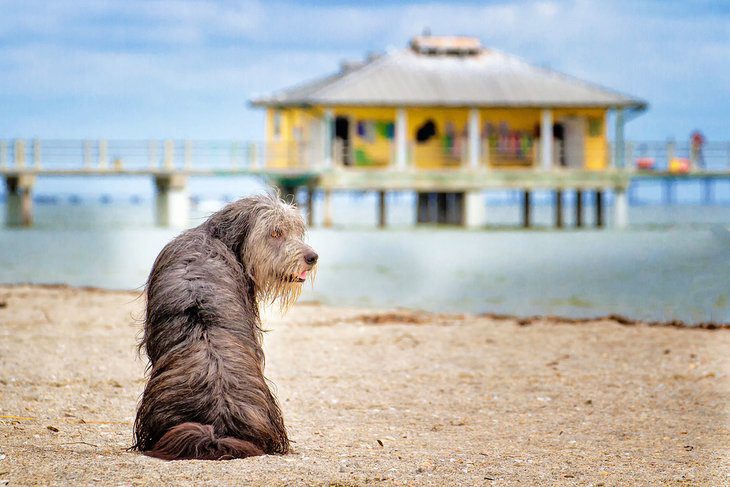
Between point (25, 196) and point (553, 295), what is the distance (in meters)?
24.2

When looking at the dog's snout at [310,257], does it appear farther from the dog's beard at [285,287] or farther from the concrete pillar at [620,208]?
the concrete pillar at [620,208]

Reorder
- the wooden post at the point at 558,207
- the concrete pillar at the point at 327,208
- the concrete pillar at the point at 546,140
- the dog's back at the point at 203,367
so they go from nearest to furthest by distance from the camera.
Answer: the dog's back at the point at 203,367 → the concrete pillar at the point at 327,208 → the concrete pillar at the point at 546,140 → the wooden post at the point at 558,207

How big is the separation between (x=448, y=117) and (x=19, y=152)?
1482 centimetres

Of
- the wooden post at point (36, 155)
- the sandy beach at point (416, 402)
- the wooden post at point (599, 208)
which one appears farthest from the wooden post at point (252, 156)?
the sandy beach at point (416, 402)

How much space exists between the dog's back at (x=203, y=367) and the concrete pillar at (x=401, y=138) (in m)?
30.2

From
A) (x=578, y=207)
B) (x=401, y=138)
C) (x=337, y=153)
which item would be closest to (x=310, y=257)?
(x=337, y=153)

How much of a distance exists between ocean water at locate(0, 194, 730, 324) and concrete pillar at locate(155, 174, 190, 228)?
27.6 inches

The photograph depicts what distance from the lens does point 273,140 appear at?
37938mm

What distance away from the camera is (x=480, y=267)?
25766mm

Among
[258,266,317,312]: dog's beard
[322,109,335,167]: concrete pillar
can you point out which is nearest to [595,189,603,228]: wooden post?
[322,109,335,167]: concrete pillar

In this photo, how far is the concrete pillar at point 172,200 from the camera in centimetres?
3503

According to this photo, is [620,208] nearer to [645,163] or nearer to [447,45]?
[645,163]

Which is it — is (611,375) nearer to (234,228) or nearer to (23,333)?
(234,228)

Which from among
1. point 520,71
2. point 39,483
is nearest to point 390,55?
point 520,71
